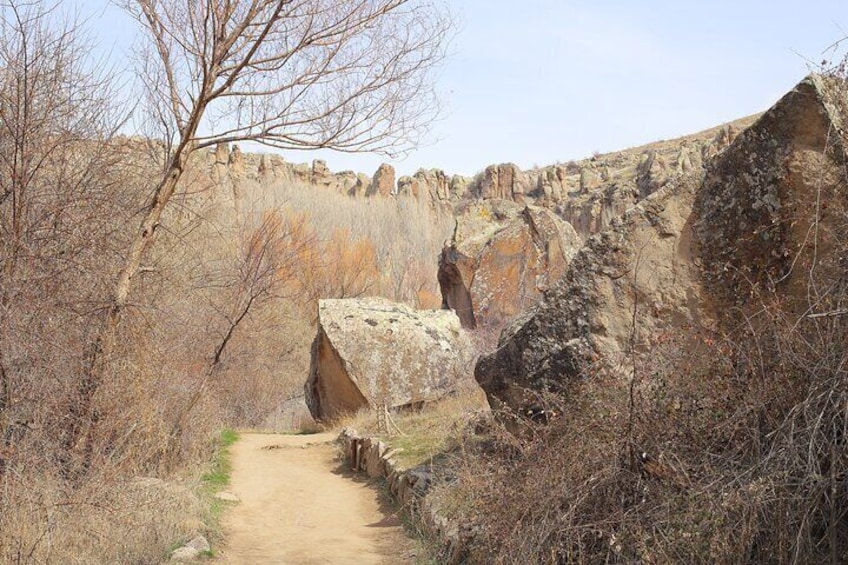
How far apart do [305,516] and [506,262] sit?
45.0 feet

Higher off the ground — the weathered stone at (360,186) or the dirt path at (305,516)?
the weathered stone at (360,186)

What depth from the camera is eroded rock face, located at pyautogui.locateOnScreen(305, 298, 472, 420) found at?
→ 54.9ft

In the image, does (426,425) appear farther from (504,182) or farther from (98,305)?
(504,182)

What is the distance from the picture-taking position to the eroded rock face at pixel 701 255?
5.46 metres

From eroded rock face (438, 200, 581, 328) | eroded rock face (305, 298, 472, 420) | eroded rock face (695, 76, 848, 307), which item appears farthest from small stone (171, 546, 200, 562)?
eroded rock face (438, 200, 581, 328)

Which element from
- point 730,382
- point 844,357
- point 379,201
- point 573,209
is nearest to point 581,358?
point 730,382

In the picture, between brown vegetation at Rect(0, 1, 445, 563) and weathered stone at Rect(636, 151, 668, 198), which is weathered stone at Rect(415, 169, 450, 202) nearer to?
weathered stone at Rect(636, 151, 668, 198)

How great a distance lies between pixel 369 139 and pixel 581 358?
4.41 metres

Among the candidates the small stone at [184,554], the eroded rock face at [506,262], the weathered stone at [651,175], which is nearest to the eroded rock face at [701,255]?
the small stone at [184,554]

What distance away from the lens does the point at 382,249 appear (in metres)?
54.3

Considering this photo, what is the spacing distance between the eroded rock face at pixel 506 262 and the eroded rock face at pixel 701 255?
15.3 m

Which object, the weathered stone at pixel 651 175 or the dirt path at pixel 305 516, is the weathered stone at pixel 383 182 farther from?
the dirt path at pixel 305 516

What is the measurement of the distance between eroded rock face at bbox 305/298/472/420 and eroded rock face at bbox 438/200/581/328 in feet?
16.3

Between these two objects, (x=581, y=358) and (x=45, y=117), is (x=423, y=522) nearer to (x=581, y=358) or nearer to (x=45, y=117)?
(x=581, y=358)
